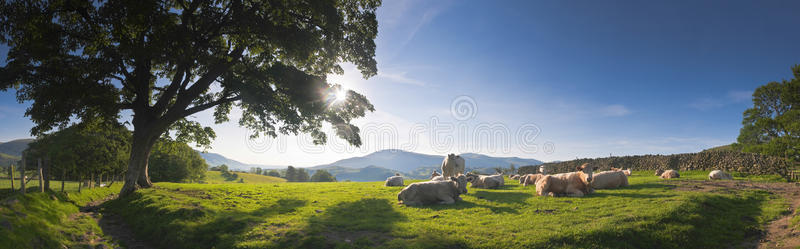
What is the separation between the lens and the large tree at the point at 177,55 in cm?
1351

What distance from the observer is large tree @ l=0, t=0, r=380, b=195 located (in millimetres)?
13508

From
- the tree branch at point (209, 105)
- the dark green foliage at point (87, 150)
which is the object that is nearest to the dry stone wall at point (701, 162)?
the tree branch at point (209, 105)

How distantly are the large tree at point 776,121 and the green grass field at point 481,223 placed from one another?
67.9 feet

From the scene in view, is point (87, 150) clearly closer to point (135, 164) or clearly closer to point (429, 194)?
point (135, 164)

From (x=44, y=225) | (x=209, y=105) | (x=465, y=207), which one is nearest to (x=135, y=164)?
(x=209, y=105)

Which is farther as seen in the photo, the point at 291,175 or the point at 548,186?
the point at 291,175

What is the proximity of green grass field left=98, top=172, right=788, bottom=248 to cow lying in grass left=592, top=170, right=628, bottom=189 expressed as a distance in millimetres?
3038

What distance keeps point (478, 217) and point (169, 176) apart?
53304 millimetres

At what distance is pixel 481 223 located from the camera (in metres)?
9.09

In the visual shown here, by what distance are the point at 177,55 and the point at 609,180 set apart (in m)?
23.2

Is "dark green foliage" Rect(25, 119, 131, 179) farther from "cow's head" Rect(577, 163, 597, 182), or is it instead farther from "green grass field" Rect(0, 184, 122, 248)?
"cow's head" Rect(577, 163, 597, 182)

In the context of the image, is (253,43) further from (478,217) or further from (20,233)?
(478,217)

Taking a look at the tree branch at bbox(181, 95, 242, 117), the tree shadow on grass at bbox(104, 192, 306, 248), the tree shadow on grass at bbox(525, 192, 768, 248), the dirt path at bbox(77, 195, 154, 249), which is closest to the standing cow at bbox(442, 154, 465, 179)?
the tree shadow on grass at bbox(104, 192, 306, 248)

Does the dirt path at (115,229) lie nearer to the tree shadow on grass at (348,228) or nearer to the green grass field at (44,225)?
the green grass field at (44,225)
